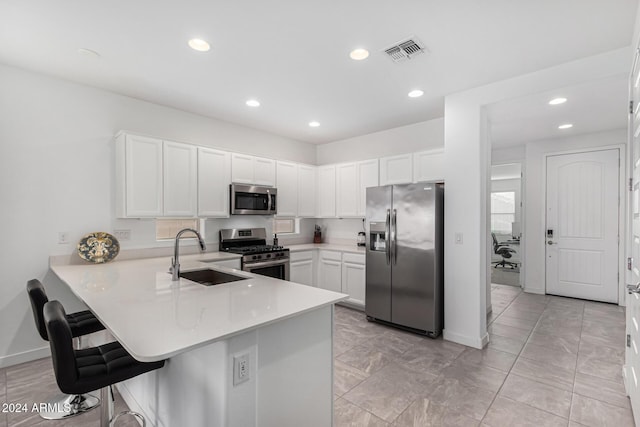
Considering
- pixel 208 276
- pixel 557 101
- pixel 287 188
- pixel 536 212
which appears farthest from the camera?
pixel 536 212

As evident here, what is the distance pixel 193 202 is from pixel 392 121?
9.46 ft

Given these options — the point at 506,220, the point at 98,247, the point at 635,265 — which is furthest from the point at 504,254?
the point at 98,247

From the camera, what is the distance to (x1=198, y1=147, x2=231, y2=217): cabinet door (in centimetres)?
375

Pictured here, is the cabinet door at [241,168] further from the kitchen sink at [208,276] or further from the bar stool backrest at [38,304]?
the bar stool backrest at [38,304]

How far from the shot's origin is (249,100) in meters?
3.54

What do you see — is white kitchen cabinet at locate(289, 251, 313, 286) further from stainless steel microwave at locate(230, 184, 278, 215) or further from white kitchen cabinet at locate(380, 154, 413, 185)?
white kitchen cabinet at locate(380, 154, 413, 185)

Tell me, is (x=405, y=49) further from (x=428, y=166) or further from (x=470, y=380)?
(x=470, y=380)

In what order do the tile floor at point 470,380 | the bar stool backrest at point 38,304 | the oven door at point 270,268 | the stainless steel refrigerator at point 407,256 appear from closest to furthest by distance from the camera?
the bar stool backrest at point 38,304 → the tile floor at point 470,380 → the stainless steel refrigerator at point 407,256 → the oven door at point 270,268

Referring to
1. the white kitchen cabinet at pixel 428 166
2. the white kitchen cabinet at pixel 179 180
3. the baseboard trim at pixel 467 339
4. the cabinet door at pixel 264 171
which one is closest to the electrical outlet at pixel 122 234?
the white kitchen cabinet at pixel 179 180

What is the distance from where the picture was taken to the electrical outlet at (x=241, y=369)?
4.29 ft

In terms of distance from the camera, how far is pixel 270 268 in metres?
4.07

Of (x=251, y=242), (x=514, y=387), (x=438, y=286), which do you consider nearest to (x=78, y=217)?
(x=251, y=242)

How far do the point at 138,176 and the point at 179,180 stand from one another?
424 millimetres

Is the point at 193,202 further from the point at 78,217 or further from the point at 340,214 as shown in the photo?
the point at 340,214
